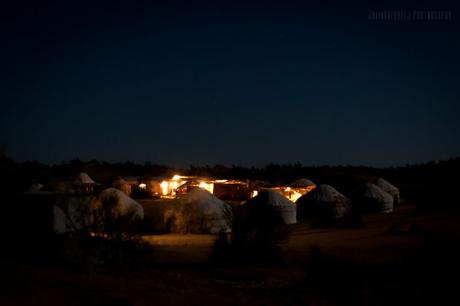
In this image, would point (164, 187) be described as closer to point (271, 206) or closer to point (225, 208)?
point (271, 206)

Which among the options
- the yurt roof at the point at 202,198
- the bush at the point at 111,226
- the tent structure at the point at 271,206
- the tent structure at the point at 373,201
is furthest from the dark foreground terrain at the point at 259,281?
the tent structure at the point at 373,201

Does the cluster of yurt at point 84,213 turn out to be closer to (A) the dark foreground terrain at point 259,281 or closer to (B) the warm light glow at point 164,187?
(A) the dark foreground terrain at point 259,281

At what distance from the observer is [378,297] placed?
9.35 m

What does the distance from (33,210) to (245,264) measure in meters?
6.80

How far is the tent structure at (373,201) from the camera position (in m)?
33.1

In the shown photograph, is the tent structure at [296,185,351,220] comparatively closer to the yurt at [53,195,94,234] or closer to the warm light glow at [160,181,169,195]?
the warm light glow at [160,181,169,195]

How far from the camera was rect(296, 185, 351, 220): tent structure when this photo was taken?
2971 centimetres

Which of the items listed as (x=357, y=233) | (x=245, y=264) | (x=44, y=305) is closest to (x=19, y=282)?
(x=44, y=305)

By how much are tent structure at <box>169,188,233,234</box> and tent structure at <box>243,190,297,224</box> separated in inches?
71.7

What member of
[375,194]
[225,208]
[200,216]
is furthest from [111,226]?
[375,194]

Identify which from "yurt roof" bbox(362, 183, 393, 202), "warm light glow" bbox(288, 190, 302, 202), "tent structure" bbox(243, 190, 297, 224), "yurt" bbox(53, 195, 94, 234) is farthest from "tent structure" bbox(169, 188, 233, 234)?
"yurt roof" bbox(362, 183, 393, 202)

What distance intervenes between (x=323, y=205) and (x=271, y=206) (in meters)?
4.85

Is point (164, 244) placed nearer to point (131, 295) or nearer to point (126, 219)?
point (126, 219)

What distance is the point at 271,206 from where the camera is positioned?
26469 millimetres
